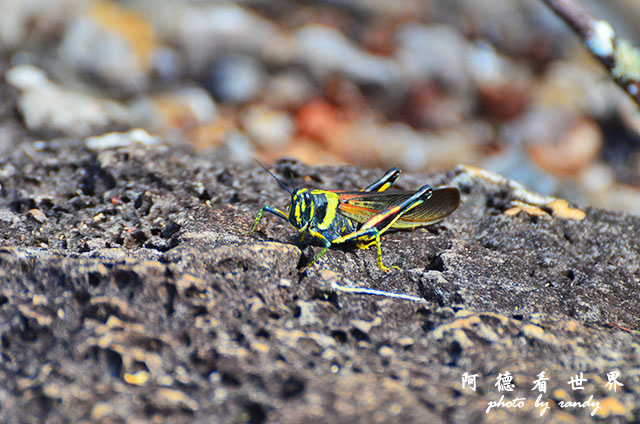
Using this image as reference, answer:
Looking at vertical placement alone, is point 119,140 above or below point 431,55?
below

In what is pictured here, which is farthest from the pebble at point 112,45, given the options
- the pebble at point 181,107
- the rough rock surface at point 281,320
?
the rough rock surface at point 281,320

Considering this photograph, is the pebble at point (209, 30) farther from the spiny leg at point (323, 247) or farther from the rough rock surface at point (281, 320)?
the spiny leg at point (323, 247)

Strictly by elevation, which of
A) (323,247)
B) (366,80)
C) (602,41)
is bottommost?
(323,247)

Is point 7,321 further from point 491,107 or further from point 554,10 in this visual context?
point 491,107

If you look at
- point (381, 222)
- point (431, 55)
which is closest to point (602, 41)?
point (381, 222)

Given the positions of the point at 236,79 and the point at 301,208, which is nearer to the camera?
the point at 301,208

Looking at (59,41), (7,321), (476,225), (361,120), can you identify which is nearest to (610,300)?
(476,225)

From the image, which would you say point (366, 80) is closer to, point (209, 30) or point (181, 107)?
point (209, 30)
